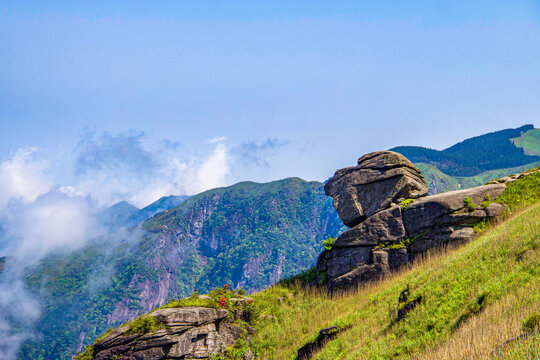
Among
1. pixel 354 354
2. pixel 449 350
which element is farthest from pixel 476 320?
pixel 354 354

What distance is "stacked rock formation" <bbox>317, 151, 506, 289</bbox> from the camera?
19844mm

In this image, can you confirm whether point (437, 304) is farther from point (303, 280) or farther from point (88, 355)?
point (88, 355)

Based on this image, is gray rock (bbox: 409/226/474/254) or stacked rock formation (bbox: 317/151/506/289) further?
stacked rock formation (bbox: 317/151/506/289)

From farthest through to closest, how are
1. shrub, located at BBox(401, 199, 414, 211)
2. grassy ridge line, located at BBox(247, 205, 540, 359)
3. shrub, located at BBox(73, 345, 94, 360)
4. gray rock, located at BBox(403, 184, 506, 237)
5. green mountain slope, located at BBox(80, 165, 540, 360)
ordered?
1. shrub, located at BBox(401, 199, 414, 211)
2. gray rock, located at BBox(403, 184, 506, 237)
3. shrub, located at BBox(73, 345, 94, 360)
4. grassy ridge line, located at BBox(247, 205, 540, 359)
5. green mountain slope, located at BBox(80, 165, 540, 360)

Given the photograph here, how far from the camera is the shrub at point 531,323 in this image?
224 inches

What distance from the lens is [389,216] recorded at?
867 inches

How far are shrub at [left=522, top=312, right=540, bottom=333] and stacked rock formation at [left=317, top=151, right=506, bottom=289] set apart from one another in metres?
13.7

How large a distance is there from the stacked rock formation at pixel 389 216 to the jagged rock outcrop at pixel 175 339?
808cm

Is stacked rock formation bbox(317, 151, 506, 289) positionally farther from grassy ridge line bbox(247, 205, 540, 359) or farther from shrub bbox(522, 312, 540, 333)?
shrub bbox(522, 312, 540, 333)

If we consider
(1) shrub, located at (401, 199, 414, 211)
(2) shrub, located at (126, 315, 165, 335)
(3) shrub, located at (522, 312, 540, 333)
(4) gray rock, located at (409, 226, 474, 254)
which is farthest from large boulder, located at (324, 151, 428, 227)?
(3) shrub, located at (522, 312, 540, 333)

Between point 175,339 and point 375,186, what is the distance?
16779mm

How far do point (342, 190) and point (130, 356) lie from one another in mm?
17649

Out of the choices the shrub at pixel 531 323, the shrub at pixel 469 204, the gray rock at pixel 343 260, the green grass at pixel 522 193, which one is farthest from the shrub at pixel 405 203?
the shrub at pixel 531 323

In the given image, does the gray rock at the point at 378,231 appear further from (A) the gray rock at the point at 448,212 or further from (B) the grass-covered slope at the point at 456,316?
(B) the grass-covered slope at the point at 456,316
